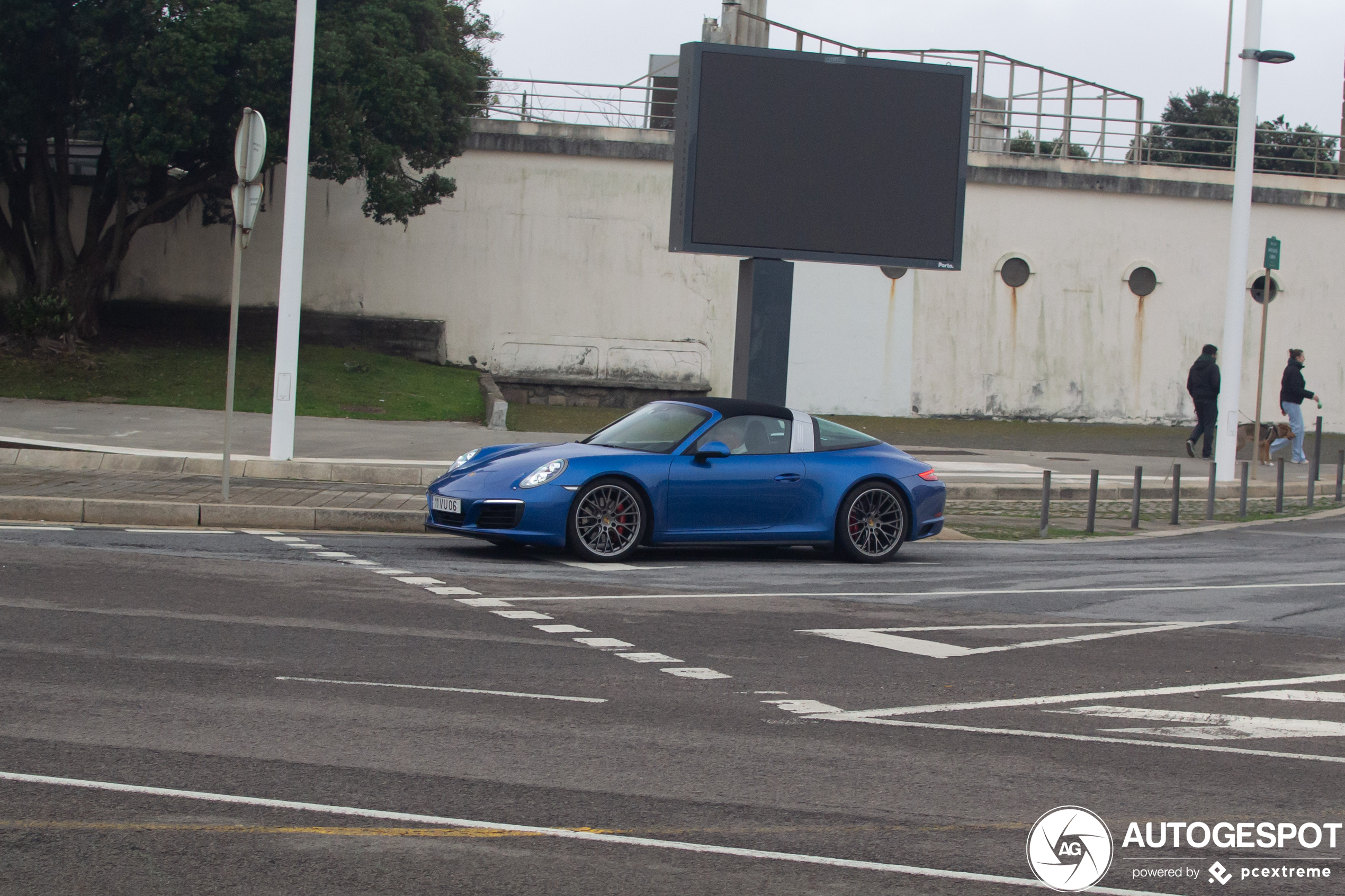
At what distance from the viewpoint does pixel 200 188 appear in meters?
25.5

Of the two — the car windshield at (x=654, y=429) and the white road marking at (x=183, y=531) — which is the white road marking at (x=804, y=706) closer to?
the car windshield at (x=654, y=429)

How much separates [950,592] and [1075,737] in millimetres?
4356

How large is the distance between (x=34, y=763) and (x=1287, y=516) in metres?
15.4

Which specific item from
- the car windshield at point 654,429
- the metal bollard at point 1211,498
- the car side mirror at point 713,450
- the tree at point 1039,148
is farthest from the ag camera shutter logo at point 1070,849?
the tree at point 1039,148

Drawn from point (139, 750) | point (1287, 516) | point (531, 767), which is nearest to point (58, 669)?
point (139, 750)

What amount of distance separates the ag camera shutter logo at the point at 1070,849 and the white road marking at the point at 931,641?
2.90m

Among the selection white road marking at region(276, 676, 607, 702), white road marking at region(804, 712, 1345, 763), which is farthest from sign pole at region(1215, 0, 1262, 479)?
white road marking at region(276, 676, 607, 702)

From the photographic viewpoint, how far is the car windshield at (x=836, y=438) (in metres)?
11.9

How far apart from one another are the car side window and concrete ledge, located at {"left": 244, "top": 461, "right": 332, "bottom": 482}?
532cm

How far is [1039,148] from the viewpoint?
32.1 meters

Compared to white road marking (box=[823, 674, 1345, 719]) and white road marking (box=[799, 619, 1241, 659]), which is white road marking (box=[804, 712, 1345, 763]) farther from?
white road marking (box=[799, 619, 1241, 659])

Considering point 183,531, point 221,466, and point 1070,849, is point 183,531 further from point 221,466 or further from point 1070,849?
point 1070,849

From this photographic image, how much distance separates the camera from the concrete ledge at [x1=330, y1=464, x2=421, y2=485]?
49.8 ft

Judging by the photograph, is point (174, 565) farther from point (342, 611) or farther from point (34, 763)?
point (34, 763)
